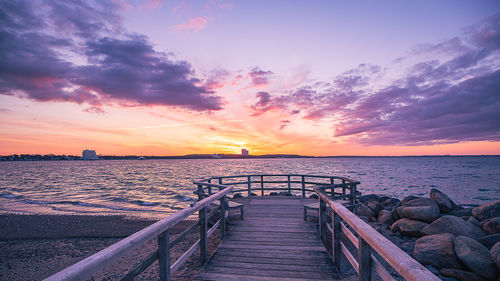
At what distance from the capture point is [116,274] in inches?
238

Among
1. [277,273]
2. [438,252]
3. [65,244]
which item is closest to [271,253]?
[277,273]

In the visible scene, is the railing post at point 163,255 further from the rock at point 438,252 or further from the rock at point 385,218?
the rock at point 385,218

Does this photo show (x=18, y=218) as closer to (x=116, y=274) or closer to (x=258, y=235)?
(x=116, y=274)

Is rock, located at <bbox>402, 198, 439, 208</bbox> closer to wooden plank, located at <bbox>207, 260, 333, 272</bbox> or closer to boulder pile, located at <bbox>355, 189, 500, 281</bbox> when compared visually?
boulder pile, located at <bbox>355, 189, 500, 281</bbox>

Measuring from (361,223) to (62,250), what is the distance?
993cm

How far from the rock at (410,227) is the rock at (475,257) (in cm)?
209

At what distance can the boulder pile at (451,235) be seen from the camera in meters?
5.00

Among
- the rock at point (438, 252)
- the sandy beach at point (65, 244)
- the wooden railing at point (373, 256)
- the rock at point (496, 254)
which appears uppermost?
the wooden railing at point (373, 256)

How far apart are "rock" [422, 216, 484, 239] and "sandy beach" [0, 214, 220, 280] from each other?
6595mm

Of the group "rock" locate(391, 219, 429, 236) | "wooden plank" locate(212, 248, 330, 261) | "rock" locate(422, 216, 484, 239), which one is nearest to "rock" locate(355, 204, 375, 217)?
"rock" locate(391, 219, 429, 236)

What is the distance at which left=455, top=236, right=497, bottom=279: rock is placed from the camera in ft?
16.0

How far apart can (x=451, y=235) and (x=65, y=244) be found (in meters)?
12.4

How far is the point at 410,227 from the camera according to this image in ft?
25.4

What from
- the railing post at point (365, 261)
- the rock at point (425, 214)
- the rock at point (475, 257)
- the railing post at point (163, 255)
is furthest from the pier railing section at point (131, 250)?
the rock at point (425, 214)
